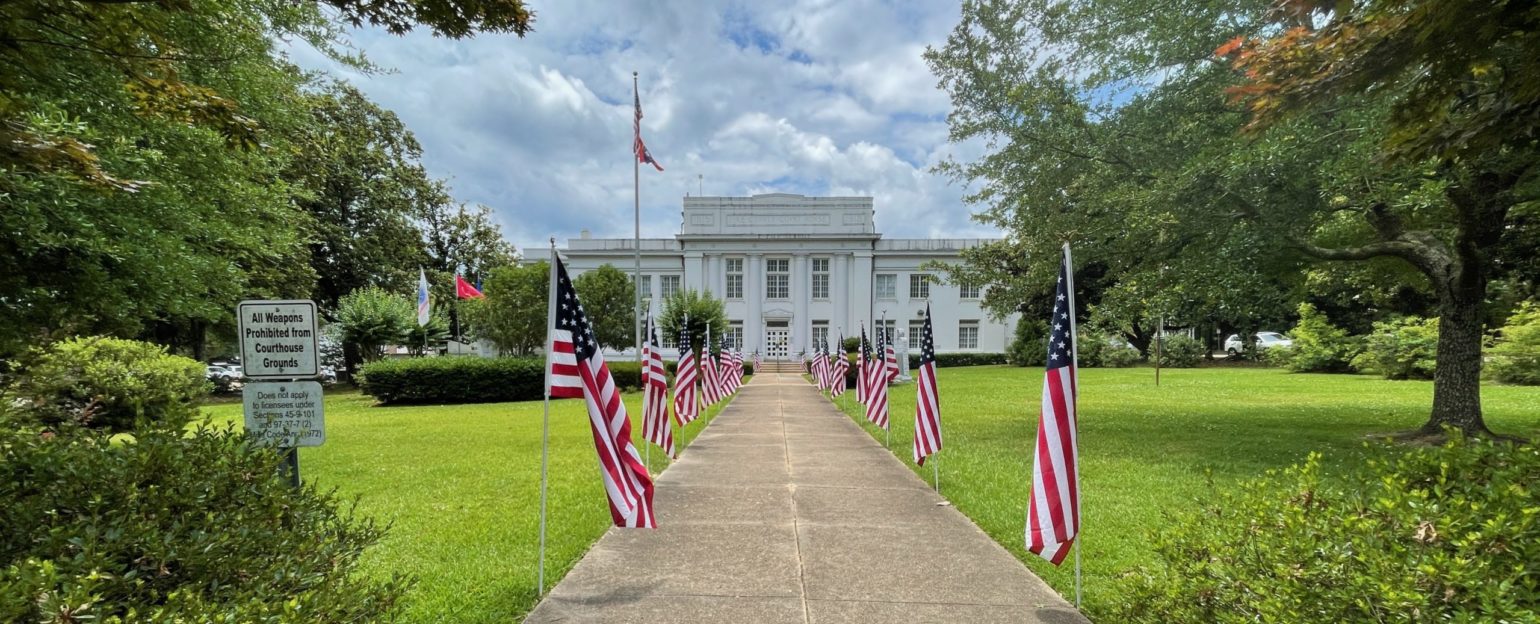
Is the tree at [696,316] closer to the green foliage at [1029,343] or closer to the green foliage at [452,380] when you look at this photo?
the green foliage at [452,380]

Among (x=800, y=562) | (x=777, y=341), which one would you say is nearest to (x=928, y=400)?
(x=800, y=562)

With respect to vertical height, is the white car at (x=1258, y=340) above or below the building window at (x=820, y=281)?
below

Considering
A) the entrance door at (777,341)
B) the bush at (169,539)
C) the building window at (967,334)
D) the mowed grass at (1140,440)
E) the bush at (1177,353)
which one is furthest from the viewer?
the building window at (967,334)

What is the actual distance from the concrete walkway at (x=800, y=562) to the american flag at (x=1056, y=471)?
1.29ft

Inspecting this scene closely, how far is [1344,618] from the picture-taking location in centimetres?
246

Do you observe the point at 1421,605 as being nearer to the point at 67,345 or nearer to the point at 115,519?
the point at 115,519

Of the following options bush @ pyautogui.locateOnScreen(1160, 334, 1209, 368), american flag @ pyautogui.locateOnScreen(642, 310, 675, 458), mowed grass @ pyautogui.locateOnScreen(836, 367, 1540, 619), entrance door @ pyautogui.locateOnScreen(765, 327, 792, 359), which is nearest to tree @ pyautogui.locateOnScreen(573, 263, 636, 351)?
mowed grass @ pyautogui.locateOnScreen(836, 367, 1540, 619)

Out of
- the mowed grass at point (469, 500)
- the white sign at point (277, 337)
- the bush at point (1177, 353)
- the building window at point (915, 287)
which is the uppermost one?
the building window at point (915, 287)

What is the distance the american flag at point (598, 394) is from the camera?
4.79m

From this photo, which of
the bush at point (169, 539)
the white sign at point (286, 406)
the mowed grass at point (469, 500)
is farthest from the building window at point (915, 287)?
the bush at point (169, 539)

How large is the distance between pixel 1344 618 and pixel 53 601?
13.3 ft

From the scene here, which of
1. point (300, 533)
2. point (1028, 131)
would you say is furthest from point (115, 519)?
point (1028, 131)

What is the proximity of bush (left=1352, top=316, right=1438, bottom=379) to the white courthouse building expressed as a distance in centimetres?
2336

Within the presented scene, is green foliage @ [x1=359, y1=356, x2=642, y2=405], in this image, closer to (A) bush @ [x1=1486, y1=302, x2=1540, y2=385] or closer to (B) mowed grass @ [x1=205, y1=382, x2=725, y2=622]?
(B) mowed grass @ [x1=205, y1=382, x2=725, y2=622]
